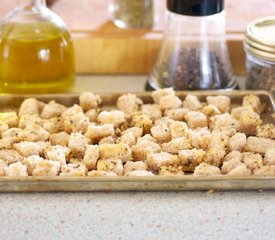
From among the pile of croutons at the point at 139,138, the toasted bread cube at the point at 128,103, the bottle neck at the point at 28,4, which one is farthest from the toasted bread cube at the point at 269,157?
the bottle neck at the point at 28,4

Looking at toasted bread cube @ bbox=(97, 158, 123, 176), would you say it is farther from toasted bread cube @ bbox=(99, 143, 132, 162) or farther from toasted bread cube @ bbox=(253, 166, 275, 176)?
toasted bread cube @ bbox=(253, 166, 275, 176)

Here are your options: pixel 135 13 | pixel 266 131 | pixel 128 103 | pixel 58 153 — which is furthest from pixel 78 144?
pixel 135 13

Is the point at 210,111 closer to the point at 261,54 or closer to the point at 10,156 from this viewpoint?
the point at 261,54

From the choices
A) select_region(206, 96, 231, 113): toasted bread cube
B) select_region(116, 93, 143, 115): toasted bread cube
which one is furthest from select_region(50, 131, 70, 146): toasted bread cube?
select_region(206, 96, 231, 113): toasted bread cube

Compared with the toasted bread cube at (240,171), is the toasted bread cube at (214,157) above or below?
below

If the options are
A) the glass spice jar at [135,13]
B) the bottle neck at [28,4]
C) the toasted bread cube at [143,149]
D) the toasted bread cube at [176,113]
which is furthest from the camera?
the glass spice jar at [135,13]

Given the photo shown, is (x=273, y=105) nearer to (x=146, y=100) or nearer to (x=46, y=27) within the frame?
(x=146, y=100)

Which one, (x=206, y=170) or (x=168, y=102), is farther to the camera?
(x=168, y=102)

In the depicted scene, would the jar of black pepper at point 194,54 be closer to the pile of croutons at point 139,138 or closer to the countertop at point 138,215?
the pile of croutons at point 139,138
